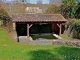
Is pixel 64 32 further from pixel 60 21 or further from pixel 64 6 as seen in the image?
pixel 64 6

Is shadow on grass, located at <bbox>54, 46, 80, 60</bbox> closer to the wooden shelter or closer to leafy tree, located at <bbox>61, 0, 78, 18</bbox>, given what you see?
the wooden shelter

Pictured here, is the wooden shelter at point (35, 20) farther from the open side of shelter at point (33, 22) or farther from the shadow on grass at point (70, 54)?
the shadow on grass at point (70, 54)

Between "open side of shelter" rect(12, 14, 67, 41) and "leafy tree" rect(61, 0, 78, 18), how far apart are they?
10.9ft

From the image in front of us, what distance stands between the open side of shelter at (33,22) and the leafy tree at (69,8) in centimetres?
334

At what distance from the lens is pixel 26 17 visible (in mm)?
29859

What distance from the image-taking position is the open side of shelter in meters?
28.7

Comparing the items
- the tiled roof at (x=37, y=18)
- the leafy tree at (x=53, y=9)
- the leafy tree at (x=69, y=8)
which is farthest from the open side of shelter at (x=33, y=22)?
the leafy tree at (x=53, y=9)

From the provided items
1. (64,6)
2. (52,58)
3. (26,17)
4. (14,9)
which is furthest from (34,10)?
(52,58)

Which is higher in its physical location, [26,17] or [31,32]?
[26,17]

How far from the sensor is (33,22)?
94.4ft

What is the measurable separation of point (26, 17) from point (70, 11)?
29.7 ft

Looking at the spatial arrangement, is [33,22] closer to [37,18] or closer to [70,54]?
[37,18]

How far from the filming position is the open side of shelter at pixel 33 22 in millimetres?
28656

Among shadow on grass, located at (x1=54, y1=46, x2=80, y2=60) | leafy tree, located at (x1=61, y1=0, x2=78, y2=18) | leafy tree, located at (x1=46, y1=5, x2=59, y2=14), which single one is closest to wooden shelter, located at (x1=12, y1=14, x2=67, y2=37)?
leafy tree, located at (x1=61, y1=0, x2=78, y2=18)
